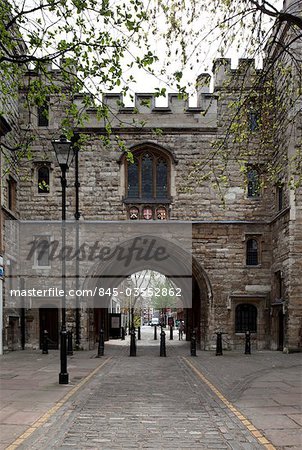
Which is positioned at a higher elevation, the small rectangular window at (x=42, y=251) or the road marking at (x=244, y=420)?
the small rectangular window at (x=42, y=251)

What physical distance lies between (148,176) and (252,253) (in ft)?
17.5

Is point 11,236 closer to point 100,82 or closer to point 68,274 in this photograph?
point 68,274

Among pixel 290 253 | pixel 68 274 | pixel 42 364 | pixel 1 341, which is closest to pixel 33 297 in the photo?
pixel 68 274

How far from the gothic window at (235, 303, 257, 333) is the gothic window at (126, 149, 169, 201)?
556 cm

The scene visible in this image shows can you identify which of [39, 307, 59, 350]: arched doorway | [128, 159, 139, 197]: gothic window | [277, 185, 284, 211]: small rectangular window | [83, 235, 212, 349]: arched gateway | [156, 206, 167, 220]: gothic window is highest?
[128, 159, 139, 197]: gothic window

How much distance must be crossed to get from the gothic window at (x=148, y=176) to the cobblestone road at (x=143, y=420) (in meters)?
11.1

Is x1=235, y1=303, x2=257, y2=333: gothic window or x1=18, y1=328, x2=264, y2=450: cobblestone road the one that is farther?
x1=235, y1=303, x2=257, y2=333: gothic window

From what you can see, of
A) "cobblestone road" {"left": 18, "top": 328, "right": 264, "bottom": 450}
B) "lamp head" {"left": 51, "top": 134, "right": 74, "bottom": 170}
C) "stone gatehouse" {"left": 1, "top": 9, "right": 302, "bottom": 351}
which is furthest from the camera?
"stone gatehouse" {"left": 1, "top": 9, "right": 302, "bottom": 351}

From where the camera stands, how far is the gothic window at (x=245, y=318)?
2158 cm

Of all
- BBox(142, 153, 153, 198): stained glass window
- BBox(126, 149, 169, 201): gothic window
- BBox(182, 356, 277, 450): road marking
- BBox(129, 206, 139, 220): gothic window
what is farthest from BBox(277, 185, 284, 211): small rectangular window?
BBox(182, 356, 277, 450): road marking

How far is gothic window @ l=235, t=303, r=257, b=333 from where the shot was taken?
21.6 metres

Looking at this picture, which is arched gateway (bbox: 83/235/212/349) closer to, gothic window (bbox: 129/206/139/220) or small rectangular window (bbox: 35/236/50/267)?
gothic window (bbox: 129/206/139/220)

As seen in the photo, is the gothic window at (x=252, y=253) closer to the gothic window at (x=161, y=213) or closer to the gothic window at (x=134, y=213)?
the gothic window at (x=161, y=213)

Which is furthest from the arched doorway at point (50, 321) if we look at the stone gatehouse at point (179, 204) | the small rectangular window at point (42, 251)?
the small rectangular window at point (42, 251)
